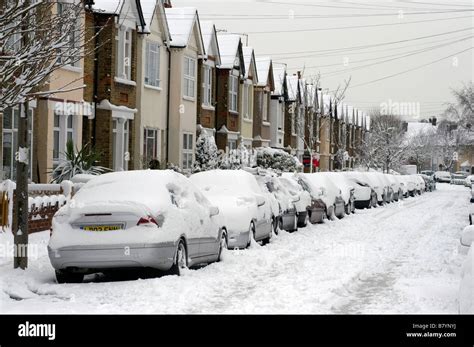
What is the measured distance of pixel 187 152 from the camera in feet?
116

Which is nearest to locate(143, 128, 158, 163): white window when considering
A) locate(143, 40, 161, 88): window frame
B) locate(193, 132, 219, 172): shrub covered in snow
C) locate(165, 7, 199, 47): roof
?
locate(143, 40, 161, 88): window frame

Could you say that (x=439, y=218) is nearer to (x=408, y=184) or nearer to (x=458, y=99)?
(x=408, y=184)

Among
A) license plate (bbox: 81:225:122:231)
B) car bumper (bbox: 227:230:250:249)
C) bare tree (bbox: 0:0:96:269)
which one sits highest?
bare tree (bbox: 0:0:96:269)

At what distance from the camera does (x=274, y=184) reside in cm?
2264

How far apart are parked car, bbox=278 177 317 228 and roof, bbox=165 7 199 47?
37.0ft

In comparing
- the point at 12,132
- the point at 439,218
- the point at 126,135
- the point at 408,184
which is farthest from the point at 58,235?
the point at 408,184

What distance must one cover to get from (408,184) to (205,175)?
38934mm

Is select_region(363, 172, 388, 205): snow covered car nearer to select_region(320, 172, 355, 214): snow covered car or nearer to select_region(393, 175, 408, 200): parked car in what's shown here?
select_region(320, 172, 355, 214): snow covered car

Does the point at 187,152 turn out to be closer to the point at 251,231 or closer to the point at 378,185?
the point at 378,185

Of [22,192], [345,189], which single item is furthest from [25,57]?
[345,189]

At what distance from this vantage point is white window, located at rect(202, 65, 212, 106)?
38.2 m

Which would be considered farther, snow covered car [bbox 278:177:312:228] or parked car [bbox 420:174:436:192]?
parked car [bbox 420:174:436:192]

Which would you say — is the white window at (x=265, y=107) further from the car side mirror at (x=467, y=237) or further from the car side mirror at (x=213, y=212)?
the car side mirror at (x=467, y=237)

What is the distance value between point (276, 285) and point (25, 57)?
459 cm
